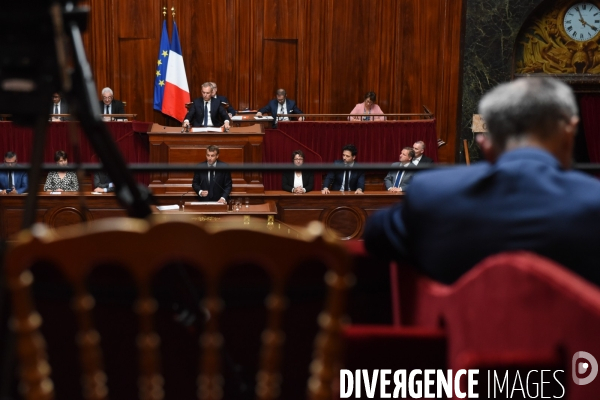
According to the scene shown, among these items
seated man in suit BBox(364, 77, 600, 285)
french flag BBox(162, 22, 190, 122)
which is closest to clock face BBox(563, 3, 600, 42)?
french flag BBox(162, 22, 190, 122)

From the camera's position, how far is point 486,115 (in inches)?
57.4

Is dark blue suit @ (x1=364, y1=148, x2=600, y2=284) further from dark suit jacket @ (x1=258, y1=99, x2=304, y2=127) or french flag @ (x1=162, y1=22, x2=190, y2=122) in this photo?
french flag @ (x1=162, y1=22, x2=190, y2=122)

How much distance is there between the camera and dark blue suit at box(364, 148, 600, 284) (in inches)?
49.4

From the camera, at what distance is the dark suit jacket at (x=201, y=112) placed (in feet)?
33.0

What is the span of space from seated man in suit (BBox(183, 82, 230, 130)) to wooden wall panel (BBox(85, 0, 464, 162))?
1117mm

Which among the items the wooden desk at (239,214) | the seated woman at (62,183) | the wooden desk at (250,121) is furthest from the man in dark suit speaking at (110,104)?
Result: the wooden desk at (239,214)

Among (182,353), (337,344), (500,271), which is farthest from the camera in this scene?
(182,353)

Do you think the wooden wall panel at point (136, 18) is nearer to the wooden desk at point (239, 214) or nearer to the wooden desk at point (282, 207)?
the wooden desk at point (282, 207)

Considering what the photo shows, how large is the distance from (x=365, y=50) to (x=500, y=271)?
10.3 meters

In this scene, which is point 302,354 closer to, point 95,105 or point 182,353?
point 182,353

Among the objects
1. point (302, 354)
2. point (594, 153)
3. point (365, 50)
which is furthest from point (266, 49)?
point (302, 354)

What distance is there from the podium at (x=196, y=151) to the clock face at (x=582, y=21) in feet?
15.8

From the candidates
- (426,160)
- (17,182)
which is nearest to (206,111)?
(17,182)

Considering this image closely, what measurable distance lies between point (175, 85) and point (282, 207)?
12.0 ft
